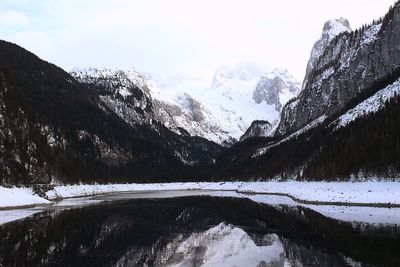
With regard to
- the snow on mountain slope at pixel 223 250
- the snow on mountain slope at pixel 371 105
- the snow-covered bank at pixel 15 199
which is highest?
the snow on mountain slope at pixel 371 105

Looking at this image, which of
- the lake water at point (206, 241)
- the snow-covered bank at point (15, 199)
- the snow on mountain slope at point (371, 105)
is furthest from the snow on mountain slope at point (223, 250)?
the snow on mountain slope at point (371, 105)

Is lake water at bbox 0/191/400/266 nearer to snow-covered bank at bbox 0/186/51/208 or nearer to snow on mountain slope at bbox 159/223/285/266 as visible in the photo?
snow on mountain slope at bbox 159/223/285/266

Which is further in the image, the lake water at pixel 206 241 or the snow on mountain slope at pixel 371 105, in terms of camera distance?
the snow on mountain slope at pixel 371 105

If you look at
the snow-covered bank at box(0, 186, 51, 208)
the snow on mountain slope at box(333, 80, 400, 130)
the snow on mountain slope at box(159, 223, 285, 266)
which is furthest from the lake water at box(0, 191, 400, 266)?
the snow on mountain slope at box(333, 80, 400, 130)

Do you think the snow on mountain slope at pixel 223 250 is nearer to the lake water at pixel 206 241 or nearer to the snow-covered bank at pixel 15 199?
the lake water at pixel 206 241

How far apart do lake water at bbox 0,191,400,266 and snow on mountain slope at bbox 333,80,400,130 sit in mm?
71481

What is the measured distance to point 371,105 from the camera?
124 metres

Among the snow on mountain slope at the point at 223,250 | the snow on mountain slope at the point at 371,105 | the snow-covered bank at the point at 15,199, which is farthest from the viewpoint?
the snow on mountain slope at the point at 371,105

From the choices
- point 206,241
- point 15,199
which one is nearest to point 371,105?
point 15,199

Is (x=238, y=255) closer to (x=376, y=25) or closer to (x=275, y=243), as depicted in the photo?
(x=275, y=243)

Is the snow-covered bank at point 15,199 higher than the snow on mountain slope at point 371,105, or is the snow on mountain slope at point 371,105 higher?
the snow on mountain slope at point 371,105

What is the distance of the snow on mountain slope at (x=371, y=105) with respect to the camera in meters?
116

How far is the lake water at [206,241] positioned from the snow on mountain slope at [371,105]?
71481 millimetres

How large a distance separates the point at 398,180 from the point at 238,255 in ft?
162
